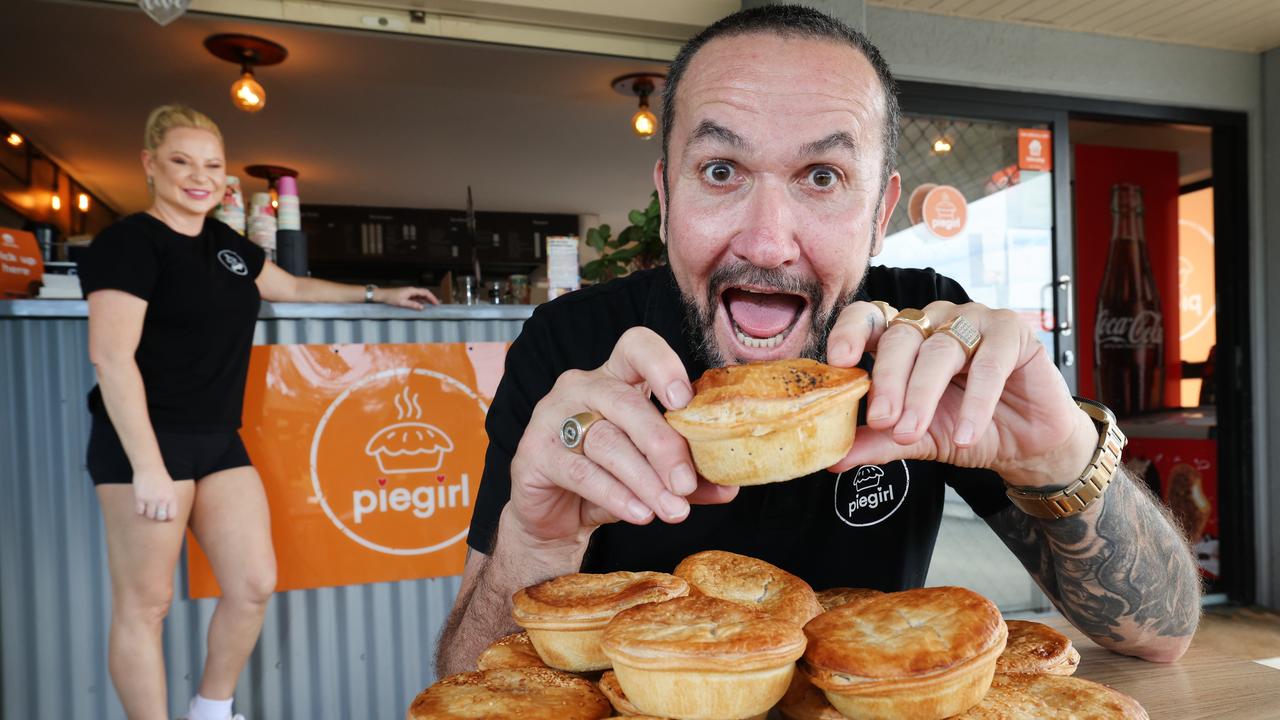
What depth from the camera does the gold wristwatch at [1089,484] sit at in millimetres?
1016

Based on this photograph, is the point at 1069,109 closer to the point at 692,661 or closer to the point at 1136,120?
the point at 1136,120

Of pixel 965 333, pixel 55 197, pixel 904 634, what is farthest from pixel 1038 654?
pixel 55 197

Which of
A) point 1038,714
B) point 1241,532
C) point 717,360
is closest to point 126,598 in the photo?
point 717,360

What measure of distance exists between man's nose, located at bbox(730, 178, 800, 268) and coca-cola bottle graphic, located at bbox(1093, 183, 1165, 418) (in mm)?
5461

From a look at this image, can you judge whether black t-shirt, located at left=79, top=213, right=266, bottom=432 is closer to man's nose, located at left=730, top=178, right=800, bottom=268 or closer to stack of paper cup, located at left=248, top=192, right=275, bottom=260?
stack of paper cup, located at left=248, top=192, right=275, bottom=260

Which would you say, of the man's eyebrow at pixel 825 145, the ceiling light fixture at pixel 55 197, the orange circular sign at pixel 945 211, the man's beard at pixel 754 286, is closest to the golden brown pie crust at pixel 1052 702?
the man's beard at pixel 754 286

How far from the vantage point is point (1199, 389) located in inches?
236

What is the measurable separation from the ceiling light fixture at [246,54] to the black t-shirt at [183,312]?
2.55m

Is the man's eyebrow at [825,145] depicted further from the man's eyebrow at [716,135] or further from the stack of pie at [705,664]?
the stack of pie at [705,664]

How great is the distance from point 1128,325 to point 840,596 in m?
6.08

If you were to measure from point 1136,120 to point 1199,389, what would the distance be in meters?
2.89

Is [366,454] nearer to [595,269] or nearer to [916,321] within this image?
[595,269]

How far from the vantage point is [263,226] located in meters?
3.19

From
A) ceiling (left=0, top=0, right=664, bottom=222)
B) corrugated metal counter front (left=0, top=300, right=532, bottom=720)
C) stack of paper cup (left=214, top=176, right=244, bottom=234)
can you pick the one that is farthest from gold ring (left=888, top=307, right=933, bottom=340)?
ceiling (left=0, top=0, right=664, bottom=222)
